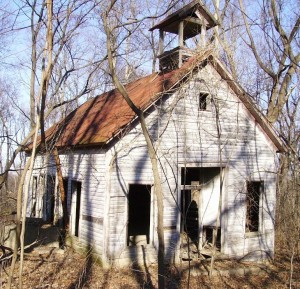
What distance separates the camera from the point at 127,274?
9.37m

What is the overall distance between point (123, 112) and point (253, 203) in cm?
533

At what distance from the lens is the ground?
8719 mm

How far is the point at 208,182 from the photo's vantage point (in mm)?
11719

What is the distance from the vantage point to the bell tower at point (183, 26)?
11973 mm

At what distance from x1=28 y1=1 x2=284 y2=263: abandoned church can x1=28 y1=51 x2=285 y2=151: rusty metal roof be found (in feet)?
0.13

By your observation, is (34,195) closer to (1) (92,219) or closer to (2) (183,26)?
(1) (92,219)

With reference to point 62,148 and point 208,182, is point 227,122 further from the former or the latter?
point 62,148

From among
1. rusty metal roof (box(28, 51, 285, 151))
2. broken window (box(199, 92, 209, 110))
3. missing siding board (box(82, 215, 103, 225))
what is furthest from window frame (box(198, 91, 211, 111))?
missing siding board (box(82, 215, 103, 225))

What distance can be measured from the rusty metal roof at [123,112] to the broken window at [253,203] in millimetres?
1545

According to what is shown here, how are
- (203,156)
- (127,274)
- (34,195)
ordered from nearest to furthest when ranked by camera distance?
(127,274) → (203,156) → (34,195)

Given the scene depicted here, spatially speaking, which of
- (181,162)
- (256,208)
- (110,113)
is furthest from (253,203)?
(110,113)

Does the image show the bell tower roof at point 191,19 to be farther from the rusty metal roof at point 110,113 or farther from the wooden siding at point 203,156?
the wooden siding at point 203,156

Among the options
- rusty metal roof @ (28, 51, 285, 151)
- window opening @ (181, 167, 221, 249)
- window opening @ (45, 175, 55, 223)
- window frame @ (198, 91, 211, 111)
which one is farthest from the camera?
window opening @ (45, 175, 55, 223)

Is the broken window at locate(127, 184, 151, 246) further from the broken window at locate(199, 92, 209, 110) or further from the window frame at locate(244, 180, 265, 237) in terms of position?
the broken window at locate(199, 92, 209, 110)
